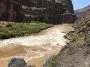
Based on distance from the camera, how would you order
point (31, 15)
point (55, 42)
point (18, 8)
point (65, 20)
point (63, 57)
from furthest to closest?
1. point (65, 20)
2. point (31, 15)
3. point (18, 8)
4. point (55, 42)
5. point (63, 57)

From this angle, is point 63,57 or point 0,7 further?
point 0,7

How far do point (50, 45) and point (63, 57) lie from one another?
917 inches

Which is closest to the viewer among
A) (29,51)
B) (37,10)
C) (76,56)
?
(76,56)

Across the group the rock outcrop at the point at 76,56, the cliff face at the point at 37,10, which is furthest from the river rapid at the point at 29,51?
the cliff face at the point at 37,10

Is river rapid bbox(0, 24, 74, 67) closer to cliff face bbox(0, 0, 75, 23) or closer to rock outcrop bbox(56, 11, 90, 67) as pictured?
rock outcrop bbox(56, 11, 90, 67)

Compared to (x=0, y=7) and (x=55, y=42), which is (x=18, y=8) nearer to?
(x=0, y=7)

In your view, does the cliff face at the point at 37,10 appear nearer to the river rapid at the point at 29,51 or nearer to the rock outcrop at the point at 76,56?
the river rapid at the point at 29,51

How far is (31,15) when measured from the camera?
307 ft

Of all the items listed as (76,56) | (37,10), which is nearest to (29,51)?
(76,56)

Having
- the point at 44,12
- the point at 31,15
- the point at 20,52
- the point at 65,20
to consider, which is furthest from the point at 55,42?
the point at 65,20

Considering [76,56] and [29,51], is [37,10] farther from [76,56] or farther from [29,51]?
[76,56]

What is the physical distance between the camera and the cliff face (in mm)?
69956

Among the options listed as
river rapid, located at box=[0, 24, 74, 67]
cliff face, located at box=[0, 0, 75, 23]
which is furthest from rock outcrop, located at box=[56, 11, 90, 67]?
cliff face, located at box=[0, 0, 75, 23]

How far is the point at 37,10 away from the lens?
321ft
